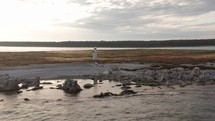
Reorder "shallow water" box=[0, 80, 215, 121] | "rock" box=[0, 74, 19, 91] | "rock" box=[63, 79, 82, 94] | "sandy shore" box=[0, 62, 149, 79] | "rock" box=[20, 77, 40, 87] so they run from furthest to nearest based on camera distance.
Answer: "sandy shore" box=[0, 62, 149, 79] → "rock" box=[20, 77, 40, 87] → "rock" box=[0, 74, 19, 91] → "rock" box=[63, 79, 82, 94] → "shallow water" box=[0, 80, 215, 121]

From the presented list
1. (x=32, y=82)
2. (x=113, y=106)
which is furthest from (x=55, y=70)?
(x=113, y=106)

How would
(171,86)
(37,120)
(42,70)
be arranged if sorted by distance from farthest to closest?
(42,70) → (171,86) → (37,120)

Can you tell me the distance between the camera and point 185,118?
2422cm

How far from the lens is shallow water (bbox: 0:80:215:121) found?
81.2ft

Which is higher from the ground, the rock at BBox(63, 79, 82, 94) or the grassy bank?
the grassy bank

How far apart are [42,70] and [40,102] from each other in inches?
894

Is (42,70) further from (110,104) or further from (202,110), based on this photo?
(202,110)

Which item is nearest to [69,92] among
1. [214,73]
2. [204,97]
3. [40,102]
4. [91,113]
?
[40,102]

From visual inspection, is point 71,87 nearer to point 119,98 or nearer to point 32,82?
point 119,98

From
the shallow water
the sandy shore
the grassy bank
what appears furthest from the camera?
the grassy bank

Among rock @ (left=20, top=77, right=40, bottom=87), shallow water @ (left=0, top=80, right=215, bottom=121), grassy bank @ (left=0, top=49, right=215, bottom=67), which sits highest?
grassy bank @ (left=0, top=49, right=215, bottom=67)

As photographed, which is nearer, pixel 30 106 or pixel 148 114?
pixel 148 114

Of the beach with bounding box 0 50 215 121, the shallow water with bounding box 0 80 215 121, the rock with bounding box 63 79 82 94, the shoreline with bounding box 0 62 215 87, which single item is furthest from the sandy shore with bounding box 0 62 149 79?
the shallow water with bounding box 0 80 215 121

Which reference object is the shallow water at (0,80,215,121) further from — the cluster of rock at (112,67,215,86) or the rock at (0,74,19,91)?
the cluster of rock at (112,67,215,86)
